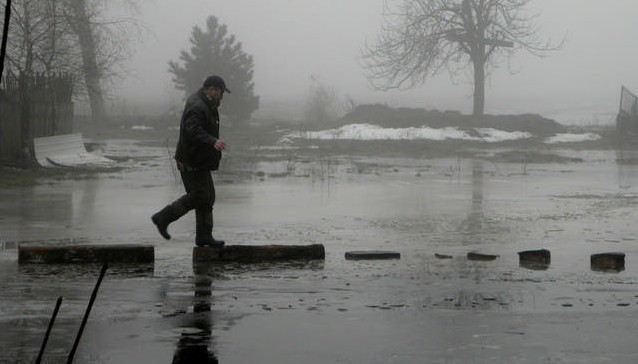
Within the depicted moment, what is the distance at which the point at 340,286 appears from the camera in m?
8.33

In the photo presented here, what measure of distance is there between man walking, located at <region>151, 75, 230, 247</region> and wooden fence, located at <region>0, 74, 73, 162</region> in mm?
13683

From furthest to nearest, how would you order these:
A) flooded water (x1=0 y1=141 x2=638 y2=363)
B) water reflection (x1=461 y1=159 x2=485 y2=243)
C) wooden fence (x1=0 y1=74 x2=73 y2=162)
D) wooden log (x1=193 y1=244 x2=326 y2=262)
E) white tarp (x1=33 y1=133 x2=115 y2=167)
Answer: white tarp (x1=33 y1=133 x2=115 y2=167)
wooden fence (x1=0 y1=74 x2=73 y2=162)
water reflection (x1=461 y1=159 x2=485 y2=243)
wooden log (x1=193 y1=244 x2=326 y2=262)
flooded water (x1=0 y1=141 x2=638 y2=363)

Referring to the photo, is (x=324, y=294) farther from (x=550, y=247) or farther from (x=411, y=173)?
(x=411, y=173)

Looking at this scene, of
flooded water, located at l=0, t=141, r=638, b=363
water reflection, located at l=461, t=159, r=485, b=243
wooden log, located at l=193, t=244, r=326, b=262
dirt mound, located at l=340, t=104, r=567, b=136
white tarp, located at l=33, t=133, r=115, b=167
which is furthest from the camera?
dirt mound, located at l=340, t=104, r=567, b=136

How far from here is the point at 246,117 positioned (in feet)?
195

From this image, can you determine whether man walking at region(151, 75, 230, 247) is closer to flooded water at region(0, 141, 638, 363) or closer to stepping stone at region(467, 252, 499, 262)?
flooded water at region(0, 141, 638, 363)

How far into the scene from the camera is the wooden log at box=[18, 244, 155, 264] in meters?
9.33

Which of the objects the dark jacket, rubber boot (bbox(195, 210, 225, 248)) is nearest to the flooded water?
rubber boot (bbox(195, 210, 225, 248))

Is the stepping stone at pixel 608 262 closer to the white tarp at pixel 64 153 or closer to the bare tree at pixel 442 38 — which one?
the white tarp at pixel 64 153

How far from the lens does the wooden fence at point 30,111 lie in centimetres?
2286

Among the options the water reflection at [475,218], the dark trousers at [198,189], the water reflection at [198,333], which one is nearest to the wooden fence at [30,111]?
the water reflection at [475,218]

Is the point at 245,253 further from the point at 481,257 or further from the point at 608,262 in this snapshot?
the point at 608,262

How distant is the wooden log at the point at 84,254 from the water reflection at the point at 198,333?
1.18 m

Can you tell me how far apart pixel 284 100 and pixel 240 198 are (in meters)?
91.0
